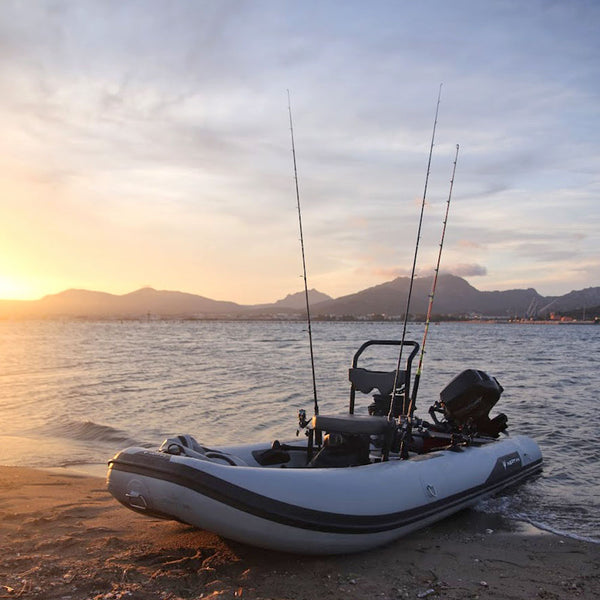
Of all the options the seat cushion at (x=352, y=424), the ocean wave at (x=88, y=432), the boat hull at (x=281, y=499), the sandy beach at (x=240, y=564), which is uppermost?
the seat cushion at (x=352, y=424)

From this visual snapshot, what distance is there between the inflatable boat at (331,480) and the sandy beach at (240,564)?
0.23 metres

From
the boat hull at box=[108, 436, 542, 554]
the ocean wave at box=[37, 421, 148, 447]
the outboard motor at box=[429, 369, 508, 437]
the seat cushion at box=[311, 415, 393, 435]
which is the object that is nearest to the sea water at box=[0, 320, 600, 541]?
the ocean wave at box=[37, 421, 148, 447]

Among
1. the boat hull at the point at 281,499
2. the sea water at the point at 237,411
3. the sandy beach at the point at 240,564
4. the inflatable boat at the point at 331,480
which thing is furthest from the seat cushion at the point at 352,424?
the sea water at the point at 237,411

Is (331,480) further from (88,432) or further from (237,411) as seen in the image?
(237,411)

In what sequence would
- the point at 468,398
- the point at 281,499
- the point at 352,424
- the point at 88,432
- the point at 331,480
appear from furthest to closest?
the point at 88,432 → the point at 468,398 → the point at 352,424 → the point at 331,480 → the point at 281,499

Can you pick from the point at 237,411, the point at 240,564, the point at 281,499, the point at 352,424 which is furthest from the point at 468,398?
the point at 237,411

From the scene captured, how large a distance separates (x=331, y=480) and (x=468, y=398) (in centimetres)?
273

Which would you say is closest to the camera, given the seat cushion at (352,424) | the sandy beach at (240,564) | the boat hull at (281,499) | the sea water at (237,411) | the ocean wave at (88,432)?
the sandy beach at (240,564)

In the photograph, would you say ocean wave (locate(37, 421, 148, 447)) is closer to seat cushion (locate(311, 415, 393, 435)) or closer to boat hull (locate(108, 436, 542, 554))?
seat cushion (locate(311, 415, 393, 435))

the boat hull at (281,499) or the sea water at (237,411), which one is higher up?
the boat hull at (281,499)

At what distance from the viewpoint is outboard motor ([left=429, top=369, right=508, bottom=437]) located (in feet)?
22.7

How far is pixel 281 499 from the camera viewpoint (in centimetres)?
457

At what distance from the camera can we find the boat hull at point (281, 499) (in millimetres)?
4453

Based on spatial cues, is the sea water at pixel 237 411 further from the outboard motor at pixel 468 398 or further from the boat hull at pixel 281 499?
the boat hull at pixel 281 499
